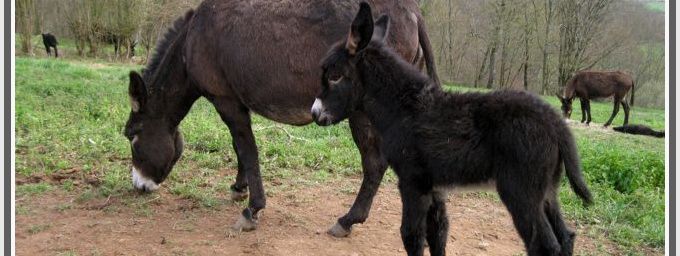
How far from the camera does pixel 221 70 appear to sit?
4289 mm

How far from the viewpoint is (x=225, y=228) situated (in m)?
4.39

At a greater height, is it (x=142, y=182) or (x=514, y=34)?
(x=514, y=34)

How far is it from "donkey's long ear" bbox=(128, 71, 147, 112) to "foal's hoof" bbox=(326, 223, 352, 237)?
6.44 feet

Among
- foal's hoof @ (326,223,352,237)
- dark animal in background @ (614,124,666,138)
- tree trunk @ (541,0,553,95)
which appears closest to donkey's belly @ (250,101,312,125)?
foal's hoof @ (326,223,352,237)

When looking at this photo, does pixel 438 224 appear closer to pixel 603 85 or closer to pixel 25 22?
pixel 603 85

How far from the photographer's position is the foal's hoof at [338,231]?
4.32 m

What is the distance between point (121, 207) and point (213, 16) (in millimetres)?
1861

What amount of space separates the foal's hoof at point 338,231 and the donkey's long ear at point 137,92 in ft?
6.44

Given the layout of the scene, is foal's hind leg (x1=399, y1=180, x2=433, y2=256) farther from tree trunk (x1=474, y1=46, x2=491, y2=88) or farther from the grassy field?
tree trunk (x1=474, y1=46, x2=491, y2=88)

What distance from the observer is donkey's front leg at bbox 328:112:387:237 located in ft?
13.9

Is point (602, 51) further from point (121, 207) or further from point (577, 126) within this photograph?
point (121, 207)

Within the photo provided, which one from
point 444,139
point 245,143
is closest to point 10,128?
point 245,143

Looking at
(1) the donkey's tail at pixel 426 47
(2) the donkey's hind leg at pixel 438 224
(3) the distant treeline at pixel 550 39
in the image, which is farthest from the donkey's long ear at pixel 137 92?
(3) the distant treeline at pixel 550 39

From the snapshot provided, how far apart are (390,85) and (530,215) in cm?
114
